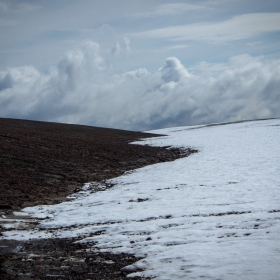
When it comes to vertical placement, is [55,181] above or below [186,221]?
above

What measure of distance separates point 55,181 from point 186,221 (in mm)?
10987

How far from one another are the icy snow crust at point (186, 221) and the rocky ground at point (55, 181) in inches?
30.8

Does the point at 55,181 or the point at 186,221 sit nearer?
the point at 186,221

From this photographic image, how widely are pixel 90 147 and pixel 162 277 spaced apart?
28.2 metres

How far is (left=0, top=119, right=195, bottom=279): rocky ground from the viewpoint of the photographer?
9.66 m

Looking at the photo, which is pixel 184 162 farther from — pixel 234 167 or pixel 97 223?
pixel 97 223

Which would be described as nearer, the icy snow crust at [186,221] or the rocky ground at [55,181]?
the icy snow crust at [186,221]

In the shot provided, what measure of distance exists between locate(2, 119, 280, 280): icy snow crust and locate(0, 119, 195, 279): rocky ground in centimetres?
78

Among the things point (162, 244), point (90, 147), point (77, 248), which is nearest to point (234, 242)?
point (162, 244)

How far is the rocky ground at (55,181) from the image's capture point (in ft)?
31.7

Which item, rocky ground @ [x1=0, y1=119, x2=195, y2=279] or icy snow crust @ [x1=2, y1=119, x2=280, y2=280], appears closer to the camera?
icy snow crust @ [x1=2, y1=119, x2=280, y2=280]

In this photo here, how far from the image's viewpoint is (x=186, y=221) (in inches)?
546

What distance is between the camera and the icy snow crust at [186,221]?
374 inches

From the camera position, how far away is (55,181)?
891 inches
